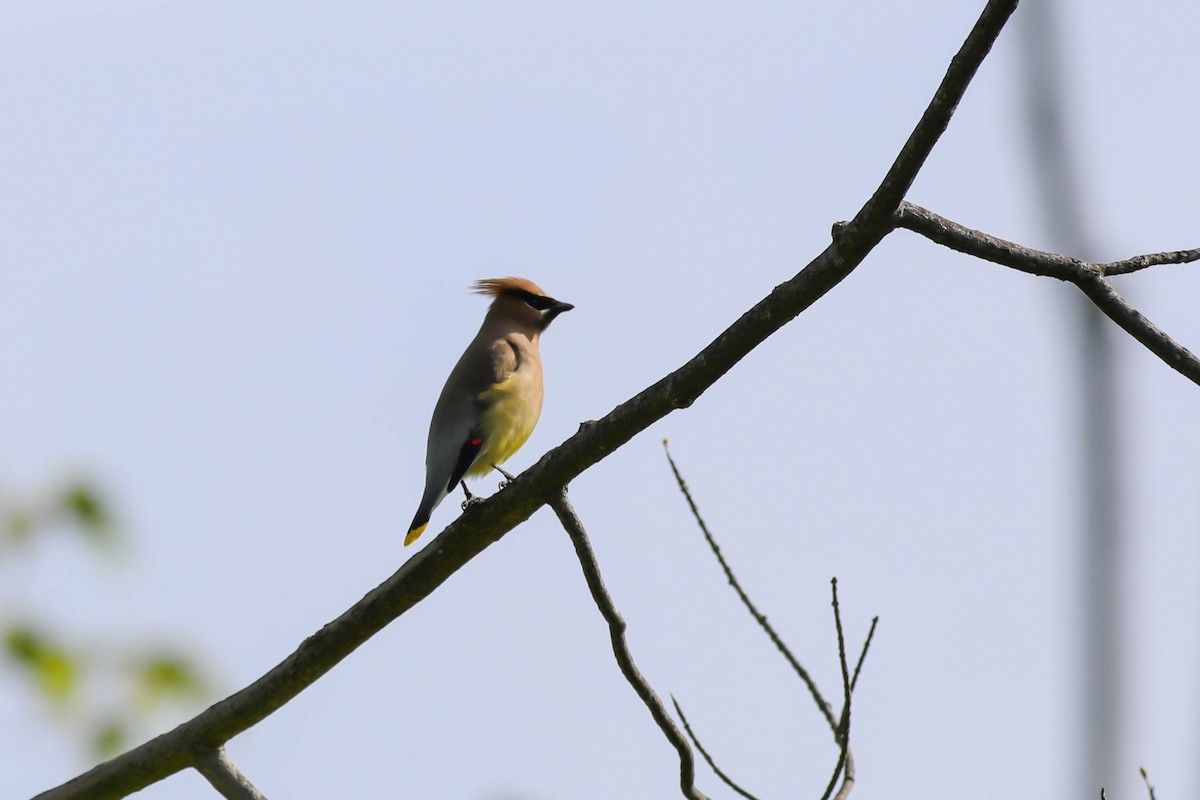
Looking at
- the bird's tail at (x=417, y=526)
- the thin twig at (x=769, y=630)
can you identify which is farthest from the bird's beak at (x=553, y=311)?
the thin twig at (x=769, y=630)

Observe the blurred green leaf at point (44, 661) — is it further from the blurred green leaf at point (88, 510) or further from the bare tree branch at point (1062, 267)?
the bare tree branch at point (1062, 267)

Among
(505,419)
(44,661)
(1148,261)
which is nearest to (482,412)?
(505,419)

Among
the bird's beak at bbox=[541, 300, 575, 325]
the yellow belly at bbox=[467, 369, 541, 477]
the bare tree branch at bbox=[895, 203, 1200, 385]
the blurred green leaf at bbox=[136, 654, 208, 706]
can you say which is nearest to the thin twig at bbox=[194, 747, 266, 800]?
the blurred green leaf at bbox=[136, 654, 208, 706]

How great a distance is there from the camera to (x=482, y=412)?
17.9 ft

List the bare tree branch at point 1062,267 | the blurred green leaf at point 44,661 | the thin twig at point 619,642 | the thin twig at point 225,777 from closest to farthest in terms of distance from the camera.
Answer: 1. the bare tree branch at point 1062,267
2. the blurred green leaf at point 44,661
3. the thin twig at point 619,642
4. the thin twig at point 225,777

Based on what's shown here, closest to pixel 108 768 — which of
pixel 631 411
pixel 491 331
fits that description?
pixel 631 411

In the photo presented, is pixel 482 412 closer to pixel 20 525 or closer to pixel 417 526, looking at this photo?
pixel 417 526

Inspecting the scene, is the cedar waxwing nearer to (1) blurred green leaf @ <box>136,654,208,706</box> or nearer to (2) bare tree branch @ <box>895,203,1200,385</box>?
(1) blurred green leaf @ <box>136,654,208,706</box>

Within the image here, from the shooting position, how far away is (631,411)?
2.71 m

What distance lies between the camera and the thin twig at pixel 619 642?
2949 mm

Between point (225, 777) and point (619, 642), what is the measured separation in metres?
0.95

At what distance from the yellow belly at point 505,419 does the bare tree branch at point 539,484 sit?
7.08 ft

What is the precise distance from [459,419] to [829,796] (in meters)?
3.02

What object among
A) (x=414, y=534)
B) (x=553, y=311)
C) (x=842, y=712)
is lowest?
(x=842, y=712)
